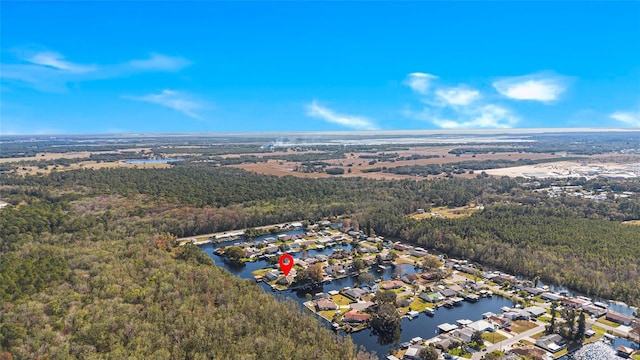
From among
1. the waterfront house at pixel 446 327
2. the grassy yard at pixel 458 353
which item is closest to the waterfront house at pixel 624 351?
the grassy yard at pixel 458 353

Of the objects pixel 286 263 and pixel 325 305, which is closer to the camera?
pixel 325 305

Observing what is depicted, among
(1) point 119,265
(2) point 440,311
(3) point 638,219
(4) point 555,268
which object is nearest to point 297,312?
(2) point 440,311

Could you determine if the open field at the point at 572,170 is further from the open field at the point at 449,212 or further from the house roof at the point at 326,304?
the house roof at the point at 326,304

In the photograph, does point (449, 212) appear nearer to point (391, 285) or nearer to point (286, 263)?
point (391, 285)

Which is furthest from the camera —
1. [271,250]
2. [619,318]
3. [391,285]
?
[271,250]

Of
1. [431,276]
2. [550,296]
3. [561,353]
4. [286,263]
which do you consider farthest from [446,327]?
[286,263]

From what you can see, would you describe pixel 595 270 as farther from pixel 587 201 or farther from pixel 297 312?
pixel 587 201

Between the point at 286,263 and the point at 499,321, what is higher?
the point at 286,263

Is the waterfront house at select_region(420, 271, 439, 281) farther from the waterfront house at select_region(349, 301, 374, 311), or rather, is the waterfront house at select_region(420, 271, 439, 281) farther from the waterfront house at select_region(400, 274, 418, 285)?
the waterfront house at select_region(349, 301, 374, 311)
